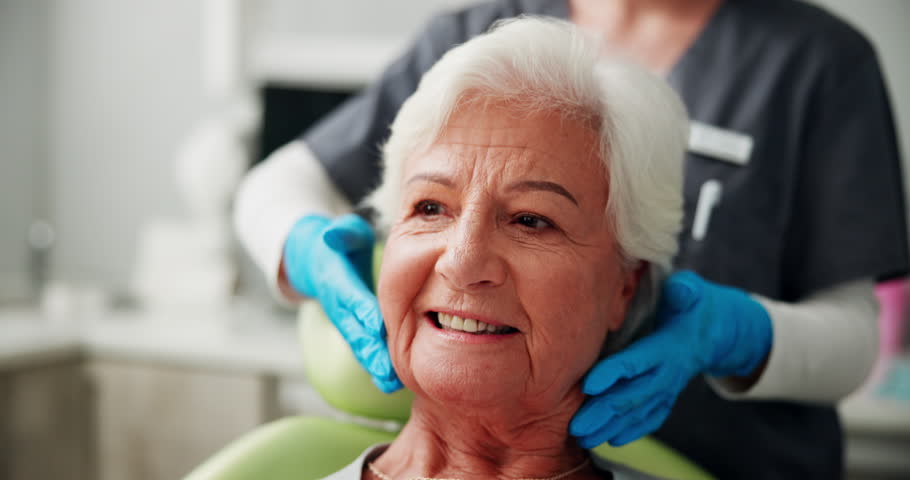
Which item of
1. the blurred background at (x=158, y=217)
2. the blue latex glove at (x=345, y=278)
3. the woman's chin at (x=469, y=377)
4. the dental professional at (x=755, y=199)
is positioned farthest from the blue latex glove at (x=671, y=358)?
the blurred background at (x=158, y=217)

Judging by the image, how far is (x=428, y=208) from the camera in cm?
102

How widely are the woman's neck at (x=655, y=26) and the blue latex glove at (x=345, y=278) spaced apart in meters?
0.53

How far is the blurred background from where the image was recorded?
2.20m

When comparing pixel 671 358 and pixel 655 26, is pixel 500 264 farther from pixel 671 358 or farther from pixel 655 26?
pixel 655 26

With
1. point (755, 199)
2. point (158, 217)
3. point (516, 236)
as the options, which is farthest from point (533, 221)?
point (158, 217)

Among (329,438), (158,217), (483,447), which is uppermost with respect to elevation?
(483,447)

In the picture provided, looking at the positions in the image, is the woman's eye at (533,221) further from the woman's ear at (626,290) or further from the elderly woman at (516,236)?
the woman's ear at (626,290)

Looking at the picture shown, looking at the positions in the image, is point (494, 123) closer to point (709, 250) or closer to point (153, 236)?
point (709, 250)

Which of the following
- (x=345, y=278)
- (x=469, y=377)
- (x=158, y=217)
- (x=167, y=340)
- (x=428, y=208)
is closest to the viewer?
(x=469, y=377)

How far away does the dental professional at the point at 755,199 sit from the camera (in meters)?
1.22

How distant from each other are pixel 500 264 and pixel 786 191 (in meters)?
0.60

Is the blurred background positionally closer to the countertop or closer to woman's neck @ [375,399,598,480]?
the countertop

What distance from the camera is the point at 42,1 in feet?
9.98

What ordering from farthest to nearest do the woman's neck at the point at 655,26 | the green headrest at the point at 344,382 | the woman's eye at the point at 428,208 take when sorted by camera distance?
the woman's neck at the point at 655,26, the green headrest at the point at 344,382, the woman's eye at the point at 428,208
